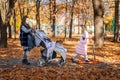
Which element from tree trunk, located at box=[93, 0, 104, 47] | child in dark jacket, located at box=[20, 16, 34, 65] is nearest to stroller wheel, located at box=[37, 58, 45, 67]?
child in dark jacket, located at box=[20, 16, 34, 65]

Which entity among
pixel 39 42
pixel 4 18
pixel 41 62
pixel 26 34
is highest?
pixel 4 18

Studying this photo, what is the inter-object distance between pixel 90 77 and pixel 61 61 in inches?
101

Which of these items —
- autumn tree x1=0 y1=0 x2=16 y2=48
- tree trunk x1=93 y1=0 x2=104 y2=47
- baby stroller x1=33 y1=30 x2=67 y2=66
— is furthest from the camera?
autumn tree x1=0 y1=0 x2=16 y2=48

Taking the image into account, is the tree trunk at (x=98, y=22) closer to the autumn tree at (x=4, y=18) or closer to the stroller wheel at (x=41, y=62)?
the autumn tree at (x=4, y=18)

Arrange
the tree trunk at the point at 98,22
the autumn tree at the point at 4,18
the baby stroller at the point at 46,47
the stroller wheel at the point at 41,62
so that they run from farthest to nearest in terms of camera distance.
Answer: the autumn tree at the point at 4,18
the tree trunk at the point at 98,22
the stroller wheel at the point at 41,62
the baby stroller at the point at 46,47

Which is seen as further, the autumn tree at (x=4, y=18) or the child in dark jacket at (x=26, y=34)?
the autumn tree at (x=4, y=18)

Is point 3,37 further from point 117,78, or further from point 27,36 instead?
point 117,78

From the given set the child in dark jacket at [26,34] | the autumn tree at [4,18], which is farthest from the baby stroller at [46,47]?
the autumn tree at [4,18]

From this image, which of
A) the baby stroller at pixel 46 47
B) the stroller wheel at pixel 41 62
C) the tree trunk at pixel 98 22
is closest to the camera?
the baby stroller at pixel 46 47

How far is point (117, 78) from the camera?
8.76 meters

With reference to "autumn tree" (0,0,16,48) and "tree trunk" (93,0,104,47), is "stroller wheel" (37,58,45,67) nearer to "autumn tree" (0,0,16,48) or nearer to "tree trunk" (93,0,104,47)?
"tree trunk" (93,0,104,47)

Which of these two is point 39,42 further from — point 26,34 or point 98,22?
point 98,22

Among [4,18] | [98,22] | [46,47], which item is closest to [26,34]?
[46,47]

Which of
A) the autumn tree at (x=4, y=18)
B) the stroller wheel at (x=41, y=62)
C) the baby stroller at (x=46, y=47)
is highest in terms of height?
the autumn tree at (x=4, y=18)
